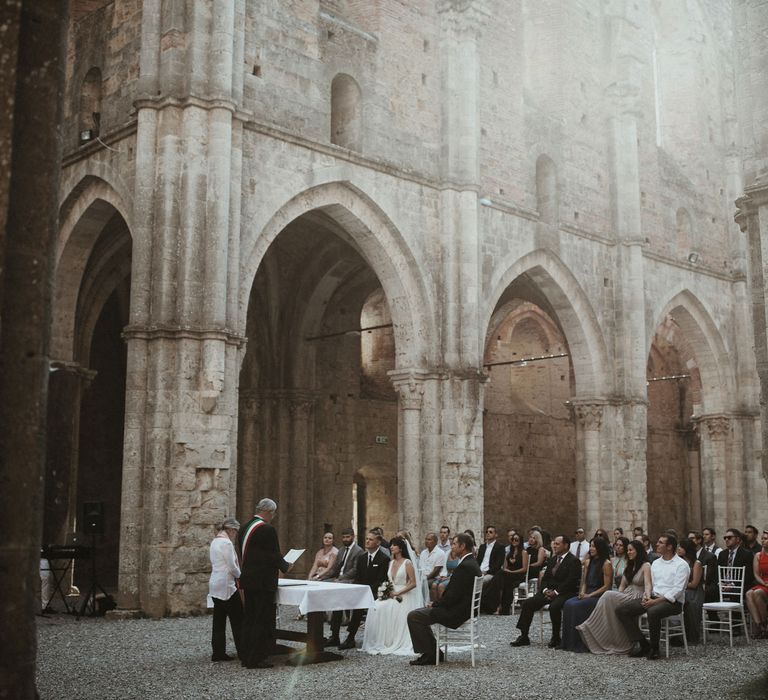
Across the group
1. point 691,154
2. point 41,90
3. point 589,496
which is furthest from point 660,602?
point 691,154

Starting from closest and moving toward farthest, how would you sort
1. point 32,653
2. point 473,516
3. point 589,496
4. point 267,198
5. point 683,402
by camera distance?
1. point 32,653
2. point 267,198
3. point 473,516
4. point 589,496
5. point 683,402

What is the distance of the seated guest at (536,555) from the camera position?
1275 cm

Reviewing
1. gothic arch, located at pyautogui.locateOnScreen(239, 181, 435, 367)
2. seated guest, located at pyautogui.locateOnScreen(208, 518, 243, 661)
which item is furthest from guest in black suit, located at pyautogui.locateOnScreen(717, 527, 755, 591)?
gothic arch, located at pyautogui.locateOnScreen(239, 181, 435, 367)

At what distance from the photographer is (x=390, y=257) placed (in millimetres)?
16766

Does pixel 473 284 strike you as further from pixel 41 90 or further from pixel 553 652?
pixel 41 90

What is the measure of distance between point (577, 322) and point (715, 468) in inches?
242

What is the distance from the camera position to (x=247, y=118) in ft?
46.9

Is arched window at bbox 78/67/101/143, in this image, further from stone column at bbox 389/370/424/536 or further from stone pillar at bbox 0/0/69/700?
stone pillar at bbox 0/0/69/700

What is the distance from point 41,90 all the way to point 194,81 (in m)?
10.6

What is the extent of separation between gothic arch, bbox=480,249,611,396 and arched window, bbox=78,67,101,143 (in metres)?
8.74

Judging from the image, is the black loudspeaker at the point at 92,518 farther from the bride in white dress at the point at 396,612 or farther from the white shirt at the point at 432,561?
the bride in white dress at the point at 396,612

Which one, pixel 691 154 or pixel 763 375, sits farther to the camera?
pixel 691 154

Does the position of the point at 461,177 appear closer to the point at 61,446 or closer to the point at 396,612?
the point at 61,446

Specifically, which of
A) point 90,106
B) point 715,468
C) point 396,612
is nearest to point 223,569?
point 396,612
